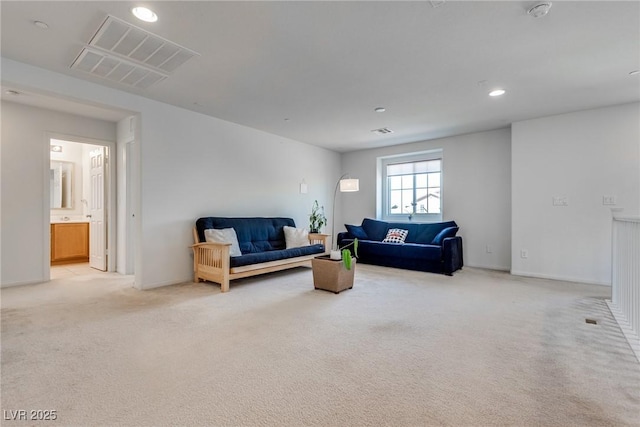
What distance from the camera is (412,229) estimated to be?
5738mm

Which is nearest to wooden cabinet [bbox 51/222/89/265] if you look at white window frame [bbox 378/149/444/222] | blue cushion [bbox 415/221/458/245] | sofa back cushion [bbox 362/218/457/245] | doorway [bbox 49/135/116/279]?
doorway [bbox 49/135/116/279]

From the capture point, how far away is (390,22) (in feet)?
7.38

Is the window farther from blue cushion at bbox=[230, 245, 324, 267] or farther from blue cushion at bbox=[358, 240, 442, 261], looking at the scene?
blue cushion at bbox=[230, 245, 324, 267]

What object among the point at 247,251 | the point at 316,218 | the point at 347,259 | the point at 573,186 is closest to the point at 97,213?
the point at 247,251

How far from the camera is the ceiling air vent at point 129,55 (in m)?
2.38

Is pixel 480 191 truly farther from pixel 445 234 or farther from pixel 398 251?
pixel 398 251

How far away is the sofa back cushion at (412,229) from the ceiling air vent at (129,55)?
176 inches

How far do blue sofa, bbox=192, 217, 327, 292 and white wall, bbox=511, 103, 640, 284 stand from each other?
336 centimetres

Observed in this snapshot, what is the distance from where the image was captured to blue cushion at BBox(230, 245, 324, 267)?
3816 millimetres

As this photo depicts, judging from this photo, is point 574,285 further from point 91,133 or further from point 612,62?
point 91,133

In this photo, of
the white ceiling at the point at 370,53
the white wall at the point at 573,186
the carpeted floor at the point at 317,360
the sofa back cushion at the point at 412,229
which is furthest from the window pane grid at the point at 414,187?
the carpeted floor at the point at 317,360

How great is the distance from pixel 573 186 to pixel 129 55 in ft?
19.0

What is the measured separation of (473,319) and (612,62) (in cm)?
282

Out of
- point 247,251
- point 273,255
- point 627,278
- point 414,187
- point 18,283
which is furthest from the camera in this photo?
point 414,187
